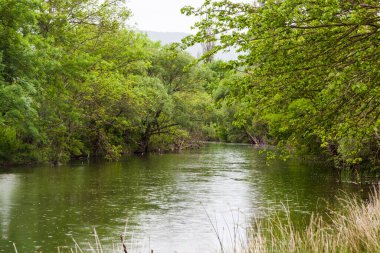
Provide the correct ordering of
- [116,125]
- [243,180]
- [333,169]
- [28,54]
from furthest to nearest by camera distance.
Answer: [116,125] → [333,169] → [243,180] → [28,54]

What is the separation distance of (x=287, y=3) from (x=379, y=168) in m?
21.0

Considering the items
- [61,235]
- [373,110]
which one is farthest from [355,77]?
[61,235]

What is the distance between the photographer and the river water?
15844 mm

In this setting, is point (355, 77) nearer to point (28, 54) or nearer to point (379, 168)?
point (28, 54)

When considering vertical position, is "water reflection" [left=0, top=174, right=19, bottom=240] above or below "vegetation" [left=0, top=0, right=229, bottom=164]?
below

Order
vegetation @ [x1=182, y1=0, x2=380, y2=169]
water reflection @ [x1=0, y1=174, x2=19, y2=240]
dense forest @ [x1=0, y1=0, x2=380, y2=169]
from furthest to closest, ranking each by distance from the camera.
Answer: water reflection @ [x1=0, y1=174, x2=19, y2=240] < dense forest @ [x1=0, y1=0, x2=380, y2=169] < vegetation @ [x1=182, y1=0, x2=380, y2=169]

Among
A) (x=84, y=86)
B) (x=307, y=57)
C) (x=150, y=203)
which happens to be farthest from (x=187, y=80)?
(x=307, y=57)

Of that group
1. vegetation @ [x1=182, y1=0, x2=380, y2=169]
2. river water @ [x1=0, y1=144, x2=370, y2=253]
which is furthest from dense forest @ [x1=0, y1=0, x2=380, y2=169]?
river water @ [x1=0, y1=144, x2=370, y2=253]

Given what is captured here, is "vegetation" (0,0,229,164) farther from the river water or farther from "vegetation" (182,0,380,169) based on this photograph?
"vegetation" (182,0,380,169)

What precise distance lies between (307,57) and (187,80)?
48981 millimetres

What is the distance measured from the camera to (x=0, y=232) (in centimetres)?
1647

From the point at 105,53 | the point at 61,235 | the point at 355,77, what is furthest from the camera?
the point at 105,53

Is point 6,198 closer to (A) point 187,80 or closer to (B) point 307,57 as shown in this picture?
(B) point 307,57

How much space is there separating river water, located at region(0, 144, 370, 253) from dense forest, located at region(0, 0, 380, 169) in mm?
2686
